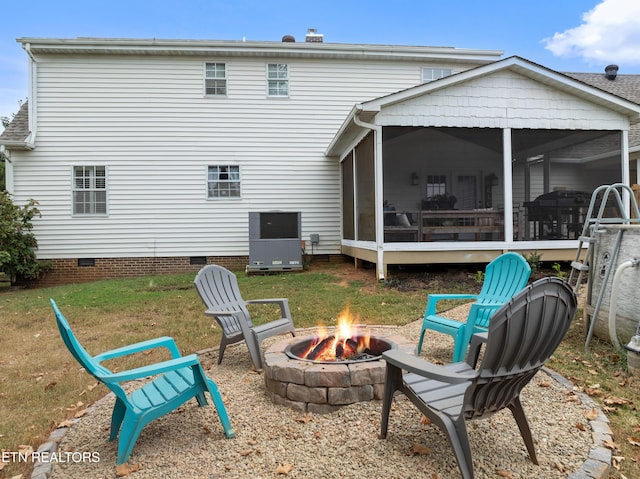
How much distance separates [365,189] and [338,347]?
6.40m

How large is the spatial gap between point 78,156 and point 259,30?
Result: 8.38 meters

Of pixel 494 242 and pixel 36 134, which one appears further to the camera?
pixel 36 134

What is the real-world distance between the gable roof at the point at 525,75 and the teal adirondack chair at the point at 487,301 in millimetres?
4686

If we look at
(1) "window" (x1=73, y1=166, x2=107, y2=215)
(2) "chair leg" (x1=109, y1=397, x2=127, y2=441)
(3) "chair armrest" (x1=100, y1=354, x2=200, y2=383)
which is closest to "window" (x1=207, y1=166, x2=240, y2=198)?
(1) "window" (x1=73, y1=166, x2=107, y2=215)

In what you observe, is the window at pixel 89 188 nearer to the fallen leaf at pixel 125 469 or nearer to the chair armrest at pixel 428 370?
the fallen leaf at pixel 125 469

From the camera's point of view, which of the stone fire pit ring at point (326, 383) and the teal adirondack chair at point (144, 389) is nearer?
the teal adirondack chair at point (144, 389)

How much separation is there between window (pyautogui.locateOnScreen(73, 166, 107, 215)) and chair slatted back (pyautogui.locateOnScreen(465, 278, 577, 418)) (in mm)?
11892

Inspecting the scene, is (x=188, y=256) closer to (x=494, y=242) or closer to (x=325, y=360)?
(x=494, y=242)

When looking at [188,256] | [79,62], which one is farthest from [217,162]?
[79,62]

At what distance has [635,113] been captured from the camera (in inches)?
345

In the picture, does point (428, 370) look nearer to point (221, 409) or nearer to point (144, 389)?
point (221, 409)

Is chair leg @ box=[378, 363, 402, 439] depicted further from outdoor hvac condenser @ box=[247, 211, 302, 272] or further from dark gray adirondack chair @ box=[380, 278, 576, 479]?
outdoor hvac condenser @ box=[247, 211, 302, 272]

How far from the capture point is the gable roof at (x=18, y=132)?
36.1 ft

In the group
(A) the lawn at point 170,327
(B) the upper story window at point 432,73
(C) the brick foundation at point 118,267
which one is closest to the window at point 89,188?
(C) the brick foundation at point 118,267
